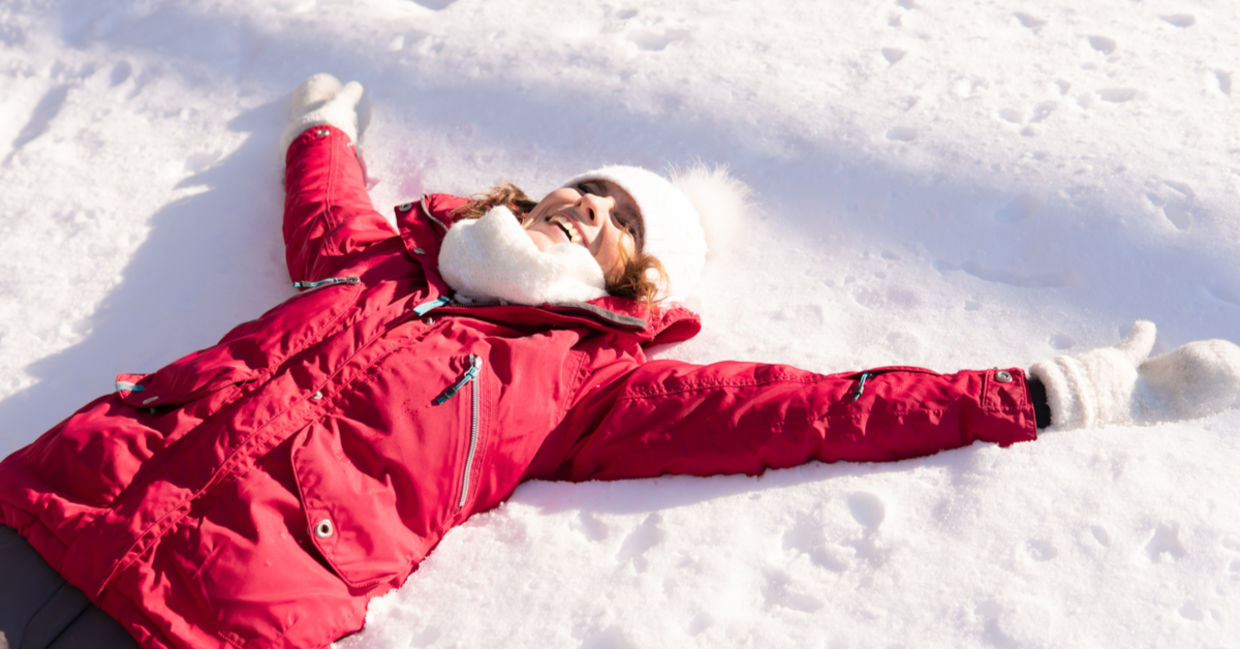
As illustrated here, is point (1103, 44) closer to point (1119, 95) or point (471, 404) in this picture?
point (1119, 95)

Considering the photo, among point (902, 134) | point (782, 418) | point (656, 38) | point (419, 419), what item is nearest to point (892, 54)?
point (902, 134)

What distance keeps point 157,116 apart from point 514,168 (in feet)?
3.80

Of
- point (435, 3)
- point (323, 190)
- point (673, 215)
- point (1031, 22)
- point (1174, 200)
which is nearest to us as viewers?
point (673, 215)

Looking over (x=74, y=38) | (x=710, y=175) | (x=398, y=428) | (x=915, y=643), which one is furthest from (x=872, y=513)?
(x=74, y=38)

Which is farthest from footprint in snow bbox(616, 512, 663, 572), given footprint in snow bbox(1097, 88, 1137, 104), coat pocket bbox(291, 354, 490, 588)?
footprint in snow bbox(1097, 88, 1137, 104)

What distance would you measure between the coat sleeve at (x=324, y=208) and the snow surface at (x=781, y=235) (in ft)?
0.60

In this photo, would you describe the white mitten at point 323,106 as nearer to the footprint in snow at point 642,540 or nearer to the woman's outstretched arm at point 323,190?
the woman's outstretched arm at point 323,190

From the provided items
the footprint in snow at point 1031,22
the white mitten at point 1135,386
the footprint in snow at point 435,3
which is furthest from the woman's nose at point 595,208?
the footprint in snow at point 1031,22

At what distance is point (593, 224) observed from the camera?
2047 millimetres

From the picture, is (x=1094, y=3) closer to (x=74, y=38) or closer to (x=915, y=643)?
(x=915, y=643)

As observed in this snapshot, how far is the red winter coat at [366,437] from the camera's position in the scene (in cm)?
153

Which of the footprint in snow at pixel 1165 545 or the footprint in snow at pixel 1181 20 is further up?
the footprint in snow at pixel 1181 20

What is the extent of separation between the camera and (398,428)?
1.70 metres

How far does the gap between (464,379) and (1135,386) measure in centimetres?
132
